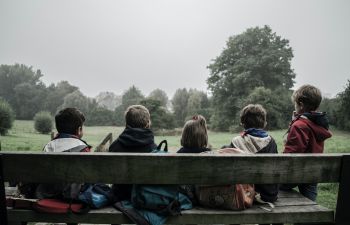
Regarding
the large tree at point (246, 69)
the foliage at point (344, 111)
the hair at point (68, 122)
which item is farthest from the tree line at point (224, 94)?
the hair at point (68, 122)

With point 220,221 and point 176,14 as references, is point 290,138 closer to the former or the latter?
point 220,221

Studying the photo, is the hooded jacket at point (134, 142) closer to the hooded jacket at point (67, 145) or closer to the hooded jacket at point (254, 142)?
the hooded jacket at point (67, 145)

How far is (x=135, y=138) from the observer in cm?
303

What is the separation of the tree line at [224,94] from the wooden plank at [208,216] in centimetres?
2514

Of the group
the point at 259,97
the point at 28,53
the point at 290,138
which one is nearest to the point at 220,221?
the point at 290,138

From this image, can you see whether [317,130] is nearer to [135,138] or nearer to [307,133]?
[307,133]

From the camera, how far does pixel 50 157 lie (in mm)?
2320

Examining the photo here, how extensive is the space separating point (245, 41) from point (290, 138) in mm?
49363

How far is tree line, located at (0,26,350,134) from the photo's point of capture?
2944cm

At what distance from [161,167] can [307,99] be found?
2.02m

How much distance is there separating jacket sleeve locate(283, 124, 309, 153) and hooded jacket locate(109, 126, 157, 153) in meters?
1.40

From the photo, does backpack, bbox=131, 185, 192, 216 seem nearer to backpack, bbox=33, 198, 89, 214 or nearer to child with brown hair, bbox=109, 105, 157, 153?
backpack, bbox=33, 198, 89, 214

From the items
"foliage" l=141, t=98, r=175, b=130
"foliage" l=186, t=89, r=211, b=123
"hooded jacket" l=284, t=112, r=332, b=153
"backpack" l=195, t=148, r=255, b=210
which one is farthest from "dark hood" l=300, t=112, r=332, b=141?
"foliage" l=186, t=89, r=211, b=123

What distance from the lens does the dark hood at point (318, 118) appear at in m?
3.25
